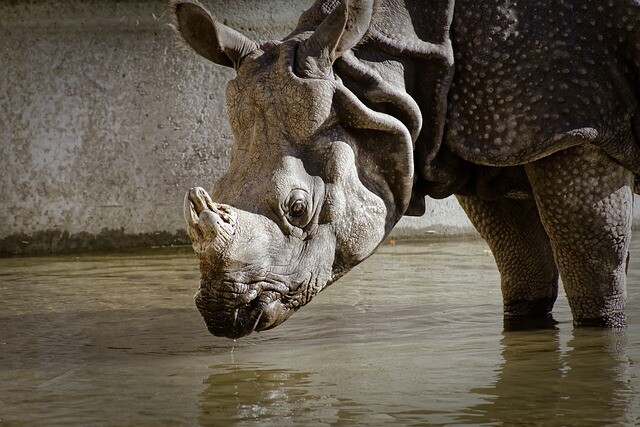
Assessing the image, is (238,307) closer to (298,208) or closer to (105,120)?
(298,208)

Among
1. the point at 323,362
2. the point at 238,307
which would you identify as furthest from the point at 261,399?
the point at 323,362

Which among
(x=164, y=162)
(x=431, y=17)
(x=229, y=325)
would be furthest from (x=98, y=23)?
(x=229, y=325)

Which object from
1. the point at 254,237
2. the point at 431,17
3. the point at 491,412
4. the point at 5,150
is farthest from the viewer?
the point at 5,150

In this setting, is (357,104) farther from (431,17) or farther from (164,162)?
(164,162)

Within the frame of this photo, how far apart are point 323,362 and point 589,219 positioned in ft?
3.93

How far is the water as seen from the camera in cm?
331

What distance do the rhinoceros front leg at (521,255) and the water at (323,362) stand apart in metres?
0.13

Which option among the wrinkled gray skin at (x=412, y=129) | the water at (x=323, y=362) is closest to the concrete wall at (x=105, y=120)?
the water at (x=323, y=362)

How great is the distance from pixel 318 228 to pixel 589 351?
1.13m

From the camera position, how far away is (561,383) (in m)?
3.59

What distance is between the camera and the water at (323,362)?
331cm

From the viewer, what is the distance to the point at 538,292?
516 cm

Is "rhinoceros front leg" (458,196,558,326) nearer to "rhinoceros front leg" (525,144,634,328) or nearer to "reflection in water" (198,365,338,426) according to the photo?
"rhinoceros front leg" (525,144,634,328)

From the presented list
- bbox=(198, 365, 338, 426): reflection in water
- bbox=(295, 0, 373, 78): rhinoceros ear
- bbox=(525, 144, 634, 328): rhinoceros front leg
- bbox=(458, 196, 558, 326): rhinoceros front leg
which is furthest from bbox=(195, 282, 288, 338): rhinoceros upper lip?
bbox=(458, 196, 558, 326): rhinoceros front leg
